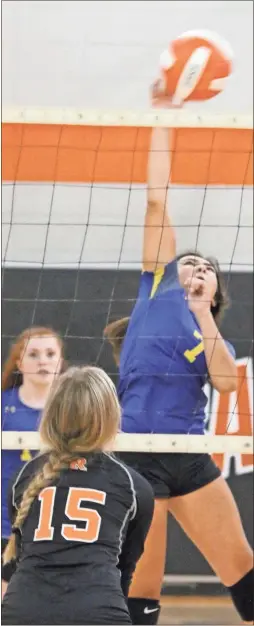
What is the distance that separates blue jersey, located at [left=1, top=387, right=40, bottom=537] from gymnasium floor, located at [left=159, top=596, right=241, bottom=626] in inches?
17.7

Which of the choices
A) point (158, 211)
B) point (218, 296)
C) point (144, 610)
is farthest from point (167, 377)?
point (144, 610)

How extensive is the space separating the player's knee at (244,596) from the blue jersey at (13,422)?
57 cm

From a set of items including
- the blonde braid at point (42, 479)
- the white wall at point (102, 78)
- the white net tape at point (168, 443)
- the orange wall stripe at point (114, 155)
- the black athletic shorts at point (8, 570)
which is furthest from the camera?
the white wall at point (102, 78)

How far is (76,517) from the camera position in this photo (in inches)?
61.3

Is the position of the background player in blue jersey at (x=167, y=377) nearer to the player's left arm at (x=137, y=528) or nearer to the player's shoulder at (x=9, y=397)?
the player's shoulder at (x=9, y=397)

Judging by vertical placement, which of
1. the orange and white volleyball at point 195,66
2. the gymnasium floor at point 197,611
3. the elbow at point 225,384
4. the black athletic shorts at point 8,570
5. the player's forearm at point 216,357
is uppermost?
the orange and white volleyball at point 195,66

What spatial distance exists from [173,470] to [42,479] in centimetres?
59

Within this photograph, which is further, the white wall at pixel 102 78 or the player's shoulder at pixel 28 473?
the white wall at pixel 102 78

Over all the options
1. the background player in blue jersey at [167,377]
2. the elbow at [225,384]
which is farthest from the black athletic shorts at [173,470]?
the elbow at [225,384]

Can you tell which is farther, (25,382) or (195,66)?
(25,382)

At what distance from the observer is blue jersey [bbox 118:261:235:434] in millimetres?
2145

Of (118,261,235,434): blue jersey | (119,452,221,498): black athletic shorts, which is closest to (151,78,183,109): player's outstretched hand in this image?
(118,261,235,434): blue jersey

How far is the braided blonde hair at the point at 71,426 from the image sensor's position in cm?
162

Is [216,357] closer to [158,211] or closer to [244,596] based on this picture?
[158,211]
